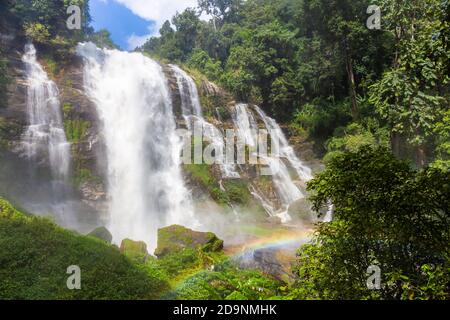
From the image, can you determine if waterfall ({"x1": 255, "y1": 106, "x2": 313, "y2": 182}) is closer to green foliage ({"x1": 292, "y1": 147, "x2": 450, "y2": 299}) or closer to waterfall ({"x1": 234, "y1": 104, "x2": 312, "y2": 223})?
waterfall ({"x1": 234, "y1": 104, "x2": 312, "y2": 223})

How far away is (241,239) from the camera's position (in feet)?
53.0

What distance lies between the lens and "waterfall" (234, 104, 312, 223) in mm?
22750

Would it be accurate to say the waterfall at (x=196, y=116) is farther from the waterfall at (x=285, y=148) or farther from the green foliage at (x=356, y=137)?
the green foliage at (x=356, y=137)

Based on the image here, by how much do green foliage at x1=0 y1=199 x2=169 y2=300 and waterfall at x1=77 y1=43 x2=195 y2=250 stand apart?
338 inches

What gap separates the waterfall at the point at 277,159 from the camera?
22750 millimetres

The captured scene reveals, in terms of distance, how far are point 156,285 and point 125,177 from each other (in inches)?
577

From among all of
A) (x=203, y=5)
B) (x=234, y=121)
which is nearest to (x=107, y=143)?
(x=234, y=121)

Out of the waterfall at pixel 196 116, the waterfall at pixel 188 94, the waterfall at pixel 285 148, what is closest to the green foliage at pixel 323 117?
the waterfall at pixel 285 148


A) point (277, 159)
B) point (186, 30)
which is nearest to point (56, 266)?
point (277, 159)

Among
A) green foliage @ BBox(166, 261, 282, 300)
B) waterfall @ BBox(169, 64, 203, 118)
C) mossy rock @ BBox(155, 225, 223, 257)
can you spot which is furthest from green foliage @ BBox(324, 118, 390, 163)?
green foliage @ BBox(166, 261, 282, 300)

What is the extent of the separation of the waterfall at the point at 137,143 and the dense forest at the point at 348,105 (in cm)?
397

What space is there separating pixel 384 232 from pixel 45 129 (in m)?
20.7

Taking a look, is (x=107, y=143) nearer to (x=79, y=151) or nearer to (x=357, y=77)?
(x=79, y=151)

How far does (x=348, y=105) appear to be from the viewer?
2866cm
